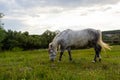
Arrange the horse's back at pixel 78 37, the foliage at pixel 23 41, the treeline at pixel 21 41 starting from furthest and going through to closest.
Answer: the foliage at pixel 23 41, the treeline at pixel 21 41, the horse's back at pixel 78 37

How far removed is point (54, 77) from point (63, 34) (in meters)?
8.36

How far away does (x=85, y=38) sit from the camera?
1762cm

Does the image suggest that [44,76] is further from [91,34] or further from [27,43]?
[27,43]

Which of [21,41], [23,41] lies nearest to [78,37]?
[23,41]

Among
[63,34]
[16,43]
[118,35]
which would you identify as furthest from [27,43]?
[63,34]

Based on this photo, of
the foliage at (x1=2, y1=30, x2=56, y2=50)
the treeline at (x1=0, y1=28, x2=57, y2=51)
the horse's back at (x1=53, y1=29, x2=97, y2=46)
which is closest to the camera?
the horse's back at (x1=53, y1=29, x2=97, y2=46)

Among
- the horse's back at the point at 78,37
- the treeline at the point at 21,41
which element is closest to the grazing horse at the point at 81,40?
the horse's back at the point at 78,37

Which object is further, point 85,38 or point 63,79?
point 85,38

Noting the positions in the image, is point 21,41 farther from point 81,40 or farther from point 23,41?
point 81,40

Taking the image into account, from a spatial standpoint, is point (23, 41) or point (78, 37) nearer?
point (78, 37)

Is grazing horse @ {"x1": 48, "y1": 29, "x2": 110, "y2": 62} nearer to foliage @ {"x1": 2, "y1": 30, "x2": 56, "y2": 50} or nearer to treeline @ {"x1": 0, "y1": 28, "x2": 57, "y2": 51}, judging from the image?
treeline @ {"x1": 0, "y1": 28, "x2": 57, "y2": 51}

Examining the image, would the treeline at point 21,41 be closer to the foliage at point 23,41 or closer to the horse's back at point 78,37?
the foliage at point 23,41

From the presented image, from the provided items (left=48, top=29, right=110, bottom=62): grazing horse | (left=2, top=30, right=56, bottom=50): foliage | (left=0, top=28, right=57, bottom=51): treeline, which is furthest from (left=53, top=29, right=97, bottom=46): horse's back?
(left=2, top=30, right=56, bottom=50): foliage

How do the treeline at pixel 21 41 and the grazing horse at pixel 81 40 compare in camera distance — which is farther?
the treeline at pixel 21 41
